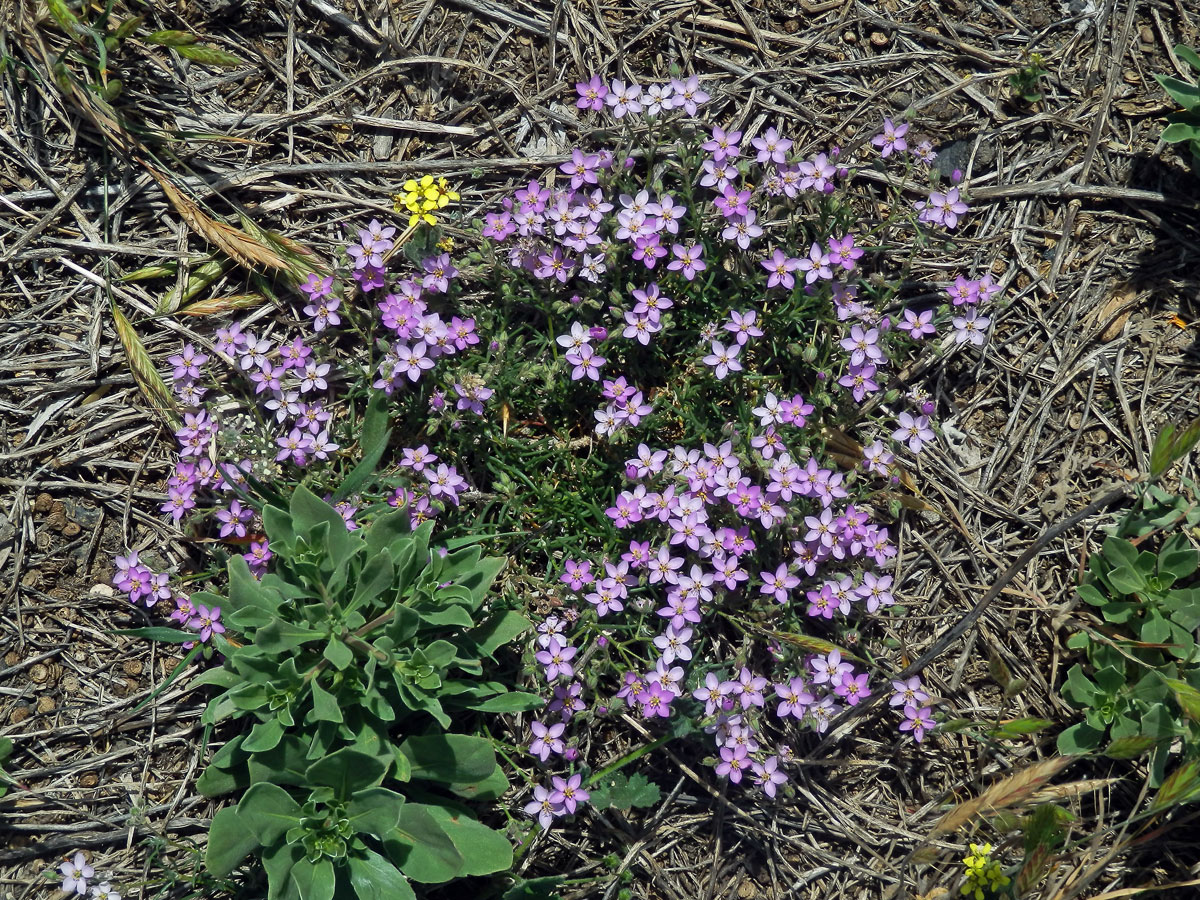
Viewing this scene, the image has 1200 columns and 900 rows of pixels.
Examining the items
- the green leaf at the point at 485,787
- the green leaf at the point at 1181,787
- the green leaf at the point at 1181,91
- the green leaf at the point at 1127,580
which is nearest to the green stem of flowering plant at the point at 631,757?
the green leaf at the point at 485,787

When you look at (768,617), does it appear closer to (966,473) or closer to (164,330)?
(966,473)

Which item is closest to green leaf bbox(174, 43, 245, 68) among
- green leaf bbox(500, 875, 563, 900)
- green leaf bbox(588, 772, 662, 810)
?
green leaf bbox(588, 772, 662, 810)

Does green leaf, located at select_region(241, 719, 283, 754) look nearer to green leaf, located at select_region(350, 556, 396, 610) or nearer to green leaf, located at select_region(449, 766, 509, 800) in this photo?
green leaf, located at select_region(350, 556, 396, 610)

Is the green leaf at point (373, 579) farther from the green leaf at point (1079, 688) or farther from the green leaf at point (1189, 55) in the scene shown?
the green leaf at point (1189, 55)

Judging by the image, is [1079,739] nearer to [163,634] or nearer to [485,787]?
[485,787]

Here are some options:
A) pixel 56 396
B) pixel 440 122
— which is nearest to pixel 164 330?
pixel 56 396
